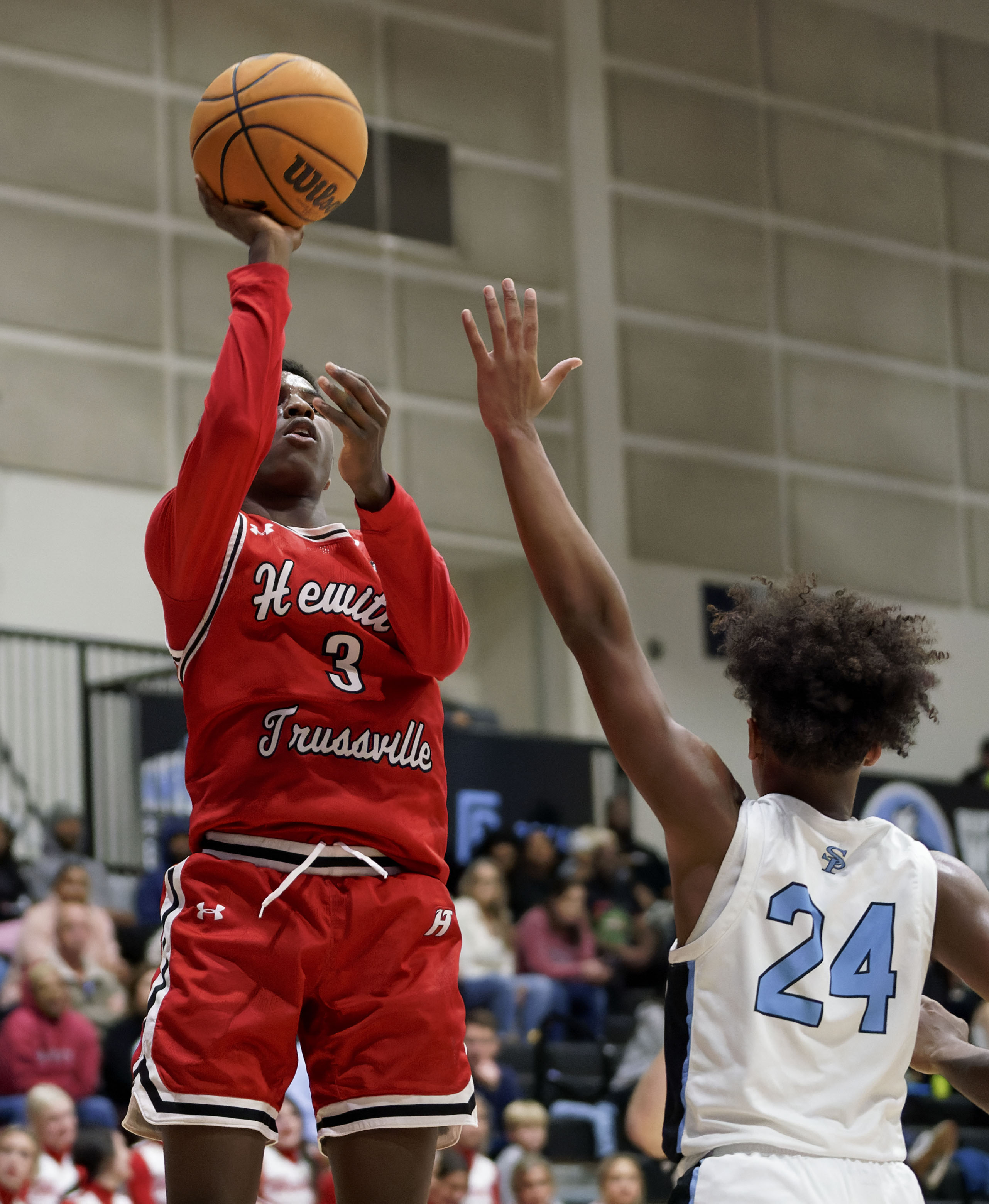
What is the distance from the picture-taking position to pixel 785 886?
2.57 m

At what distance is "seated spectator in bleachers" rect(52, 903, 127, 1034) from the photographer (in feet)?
28.0

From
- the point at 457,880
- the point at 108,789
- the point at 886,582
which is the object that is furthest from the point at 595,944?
the point at 886,582

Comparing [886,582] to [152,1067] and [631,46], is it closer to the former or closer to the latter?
[631,46]

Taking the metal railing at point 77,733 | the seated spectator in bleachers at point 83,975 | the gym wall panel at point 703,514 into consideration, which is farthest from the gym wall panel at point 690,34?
the seated spectator in bleachers at point 83,975

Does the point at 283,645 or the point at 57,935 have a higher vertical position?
the point at 283,645

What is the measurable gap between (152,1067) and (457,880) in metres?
8.51

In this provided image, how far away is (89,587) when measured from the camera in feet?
43.4

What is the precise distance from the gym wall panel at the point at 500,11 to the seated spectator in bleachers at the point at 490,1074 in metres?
9.68

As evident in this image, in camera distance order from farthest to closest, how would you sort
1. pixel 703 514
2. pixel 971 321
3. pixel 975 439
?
1. pixel 971 321
2. pixel 975 439
3. pixel 703 514

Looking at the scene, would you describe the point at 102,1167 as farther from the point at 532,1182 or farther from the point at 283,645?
the point at 283,645

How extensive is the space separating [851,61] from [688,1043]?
16388 mm

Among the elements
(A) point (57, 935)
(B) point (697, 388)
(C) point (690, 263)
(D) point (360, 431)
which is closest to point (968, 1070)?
(D) point (360, 431)

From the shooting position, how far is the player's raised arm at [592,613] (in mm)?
2592

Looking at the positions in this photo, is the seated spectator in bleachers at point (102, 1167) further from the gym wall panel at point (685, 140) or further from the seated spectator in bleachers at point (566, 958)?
the gym wall panel at point (685, 140)
